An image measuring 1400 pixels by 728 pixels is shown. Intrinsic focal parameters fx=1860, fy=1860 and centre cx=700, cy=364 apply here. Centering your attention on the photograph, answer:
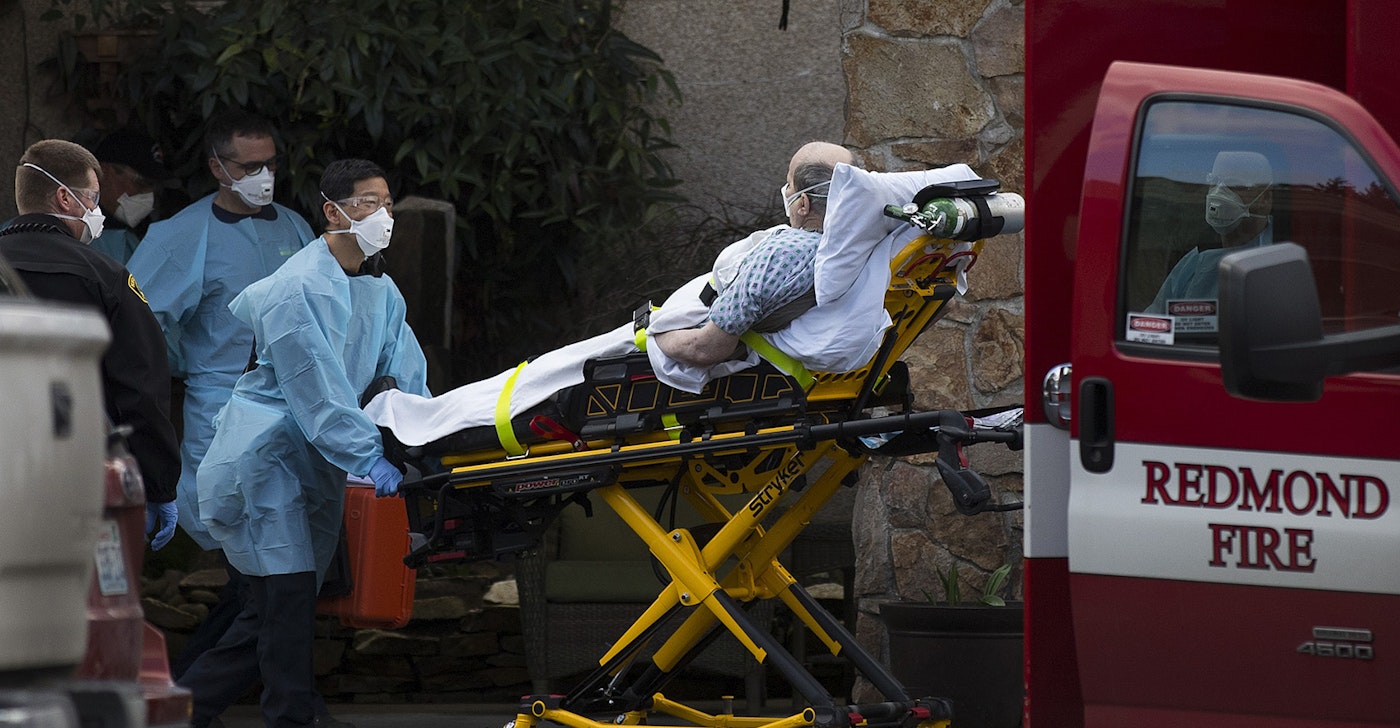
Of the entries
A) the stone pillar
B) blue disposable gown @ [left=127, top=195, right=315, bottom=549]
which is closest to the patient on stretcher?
the stone pillar

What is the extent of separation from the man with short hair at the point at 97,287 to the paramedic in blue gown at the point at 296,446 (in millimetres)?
391

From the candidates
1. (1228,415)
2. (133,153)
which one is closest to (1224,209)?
(1228,415)

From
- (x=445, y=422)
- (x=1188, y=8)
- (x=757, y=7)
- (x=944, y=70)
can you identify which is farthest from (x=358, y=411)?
(x=757, y=7)

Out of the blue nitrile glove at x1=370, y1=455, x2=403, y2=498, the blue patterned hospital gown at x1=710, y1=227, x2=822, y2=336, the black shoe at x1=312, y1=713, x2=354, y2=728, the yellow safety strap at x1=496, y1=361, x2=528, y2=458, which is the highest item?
the blue patterned hospital gown at x1=710, y1=227, x2=822, y2=336

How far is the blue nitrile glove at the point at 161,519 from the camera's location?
562 cm

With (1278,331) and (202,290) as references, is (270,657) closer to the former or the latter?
(202,290)

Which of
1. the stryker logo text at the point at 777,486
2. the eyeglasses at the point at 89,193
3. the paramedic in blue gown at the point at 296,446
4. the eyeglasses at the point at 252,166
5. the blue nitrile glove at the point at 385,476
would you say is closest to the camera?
the stryker logo text at the point at 777,486

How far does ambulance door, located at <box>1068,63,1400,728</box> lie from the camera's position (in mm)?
3330

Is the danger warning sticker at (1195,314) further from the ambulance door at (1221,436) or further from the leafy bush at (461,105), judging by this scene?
the leafy bush at (461,105)

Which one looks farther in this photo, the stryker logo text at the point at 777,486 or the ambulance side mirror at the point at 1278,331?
the stryker logo text at the point at 777,486

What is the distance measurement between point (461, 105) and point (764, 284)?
10.0ft

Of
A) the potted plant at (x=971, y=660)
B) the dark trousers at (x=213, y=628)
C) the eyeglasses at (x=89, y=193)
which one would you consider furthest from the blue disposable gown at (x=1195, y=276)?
the dark trousers at (x=213, y=628)

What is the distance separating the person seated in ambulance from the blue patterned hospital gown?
1515 millimetres

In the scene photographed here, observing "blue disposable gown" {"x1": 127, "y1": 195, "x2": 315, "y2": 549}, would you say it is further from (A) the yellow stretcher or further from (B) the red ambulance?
(B) the red ambulance
